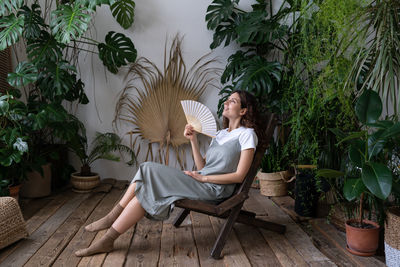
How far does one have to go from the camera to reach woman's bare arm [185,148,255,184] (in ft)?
7.22

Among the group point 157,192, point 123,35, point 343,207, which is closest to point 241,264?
point 157,192

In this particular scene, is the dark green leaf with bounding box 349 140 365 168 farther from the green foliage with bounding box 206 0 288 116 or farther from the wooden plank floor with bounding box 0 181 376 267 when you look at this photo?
the green foliage with bounding box 206 0 288 116

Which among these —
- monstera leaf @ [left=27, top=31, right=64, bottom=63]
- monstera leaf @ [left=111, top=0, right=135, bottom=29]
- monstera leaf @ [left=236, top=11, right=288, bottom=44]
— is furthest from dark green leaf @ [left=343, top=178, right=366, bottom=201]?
monstera leaf @ [left=111, top=0, right=135, bottom=29]

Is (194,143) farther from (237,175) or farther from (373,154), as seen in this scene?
(373,154)

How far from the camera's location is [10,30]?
2.84m

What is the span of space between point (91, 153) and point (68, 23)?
138cm

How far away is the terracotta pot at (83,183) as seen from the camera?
3562 millimetres

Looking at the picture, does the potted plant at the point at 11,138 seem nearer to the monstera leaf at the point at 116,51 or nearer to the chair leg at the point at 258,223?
the monstera leaf at the point at 116,51

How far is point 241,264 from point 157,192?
0.64 meters

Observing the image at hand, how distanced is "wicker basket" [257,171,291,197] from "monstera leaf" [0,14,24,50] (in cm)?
250

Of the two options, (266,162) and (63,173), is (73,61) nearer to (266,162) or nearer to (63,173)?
(63,173)

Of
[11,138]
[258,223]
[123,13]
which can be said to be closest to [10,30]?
[11,138]

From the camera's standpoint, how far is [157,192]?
2.12 m

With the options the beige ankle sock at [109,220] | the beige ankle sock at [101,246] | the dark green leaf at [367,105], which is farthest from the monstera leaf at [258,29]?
the beige ankle sock at [101,246]
